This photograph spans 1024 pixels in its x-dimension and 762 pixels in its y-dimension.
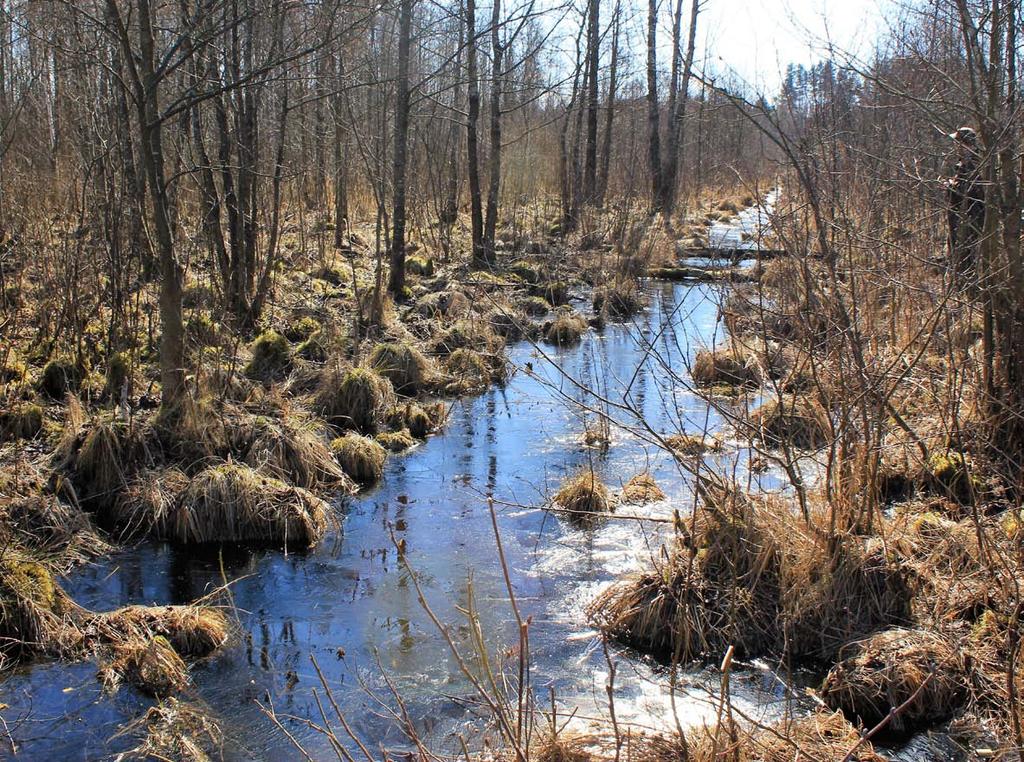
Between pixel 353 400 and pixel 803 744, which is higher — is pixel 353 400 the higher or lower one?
the higher one

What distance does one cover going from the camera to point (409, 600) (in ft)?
21.4

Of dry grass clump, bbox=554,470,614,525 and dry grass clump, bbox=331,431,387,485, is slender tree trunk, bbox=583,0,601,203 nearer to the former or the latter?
dry grass clump, bbox=331,431,387,485

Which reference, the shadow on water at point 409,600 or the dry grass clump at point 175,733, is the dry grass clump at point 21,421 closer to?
the shadow on water at point 409,600

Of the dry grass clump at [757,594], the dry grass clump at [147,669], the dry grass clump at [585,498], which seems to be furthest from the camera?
the dry grass clump at [585,498]

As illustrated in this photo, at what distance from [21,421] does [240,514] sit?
229 cm

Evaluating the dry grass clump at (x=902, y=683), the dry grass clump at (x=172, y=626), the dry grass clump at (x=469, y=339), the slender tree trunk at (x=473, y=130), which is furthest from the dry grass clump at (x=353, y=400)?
the slender tree trunk at (x=473, y=130)

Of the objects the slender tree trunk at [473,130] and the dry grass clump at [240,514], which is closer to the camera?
the dry grass clump at [240,514]

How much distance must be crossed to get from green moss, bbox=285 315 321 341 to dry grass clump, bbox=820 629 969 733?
334 inches

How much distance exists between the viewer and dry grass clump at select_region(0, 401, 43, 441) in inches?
322

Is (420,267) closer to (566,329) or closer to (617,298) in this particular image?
(617,298)

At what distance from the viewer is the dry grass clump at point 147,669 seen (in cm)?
535

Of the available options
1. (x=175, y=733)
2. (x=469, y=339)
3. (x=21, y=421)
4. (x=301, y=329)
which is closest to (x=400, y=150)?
(x=469, y=339)

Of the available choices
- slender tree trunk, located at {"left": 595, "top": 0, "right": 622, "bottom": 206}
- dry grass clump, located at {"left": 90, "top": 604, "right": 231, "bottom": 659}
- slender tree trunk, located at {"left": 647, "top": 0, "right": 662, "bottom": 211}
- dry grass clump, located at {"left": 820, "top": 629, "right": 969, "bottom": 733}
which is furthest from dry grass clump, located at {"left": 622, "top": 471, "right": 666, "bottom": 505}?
slender tree trunk, located at {"left": 647, "top": 0, "right": 662, "bottom": 211}

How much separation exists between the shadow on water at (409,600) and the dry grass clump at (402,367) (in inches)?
68.4
